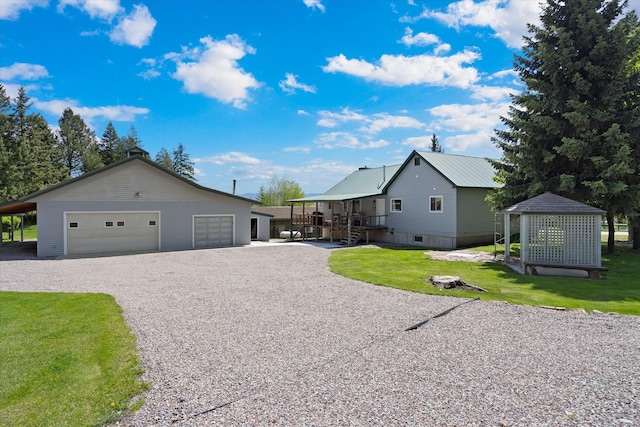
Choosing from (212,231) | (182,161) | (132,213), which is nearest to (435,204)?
(212,231)

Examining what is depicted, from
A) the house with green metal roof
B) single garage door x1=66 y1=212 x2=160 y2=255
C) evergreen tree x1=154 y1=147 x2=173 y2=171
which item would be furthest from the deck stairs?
evergreen tree x1=154 y1=147 x2=173 y2=171

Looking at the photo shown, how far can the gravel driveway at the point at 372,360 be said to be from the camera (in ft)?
12.4

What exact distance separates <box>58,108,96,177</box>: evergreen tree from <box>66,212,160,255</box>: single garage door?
33215 mm

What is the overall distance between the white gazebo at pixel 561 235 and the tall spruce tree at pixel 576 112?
221 centimetres

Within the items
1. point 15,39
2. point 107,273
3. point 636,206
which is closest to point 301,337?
point 107,273

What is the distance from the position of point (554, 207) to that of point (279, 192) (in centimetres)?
4500

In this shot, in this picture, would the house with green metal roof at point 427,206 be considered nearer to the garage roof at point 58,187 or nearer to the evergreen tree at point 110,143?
the garage roof at point 58,187

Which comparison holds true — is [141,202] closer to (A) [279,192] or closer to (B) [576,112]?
(B) [576,112]

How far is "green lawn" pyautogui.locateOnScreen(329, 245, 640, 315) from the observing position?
27.9 feet

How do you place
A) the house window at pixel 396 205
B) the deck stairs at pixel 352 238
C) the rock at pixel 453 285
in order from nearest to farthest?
the rock at pixel 453 285
the deck stairs at pixel 352 238
the house window at pixel 396 205

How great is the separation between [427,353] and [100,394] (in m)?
4.25

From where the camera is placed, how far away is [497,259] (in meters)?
15.3

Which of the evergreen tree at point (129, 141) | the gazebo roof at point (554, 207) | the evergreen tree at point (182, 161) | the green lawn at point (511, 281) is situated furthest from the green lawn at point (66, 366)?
the evergreen tree at point (182, 161)

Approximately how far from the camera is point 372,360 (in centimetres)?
509
